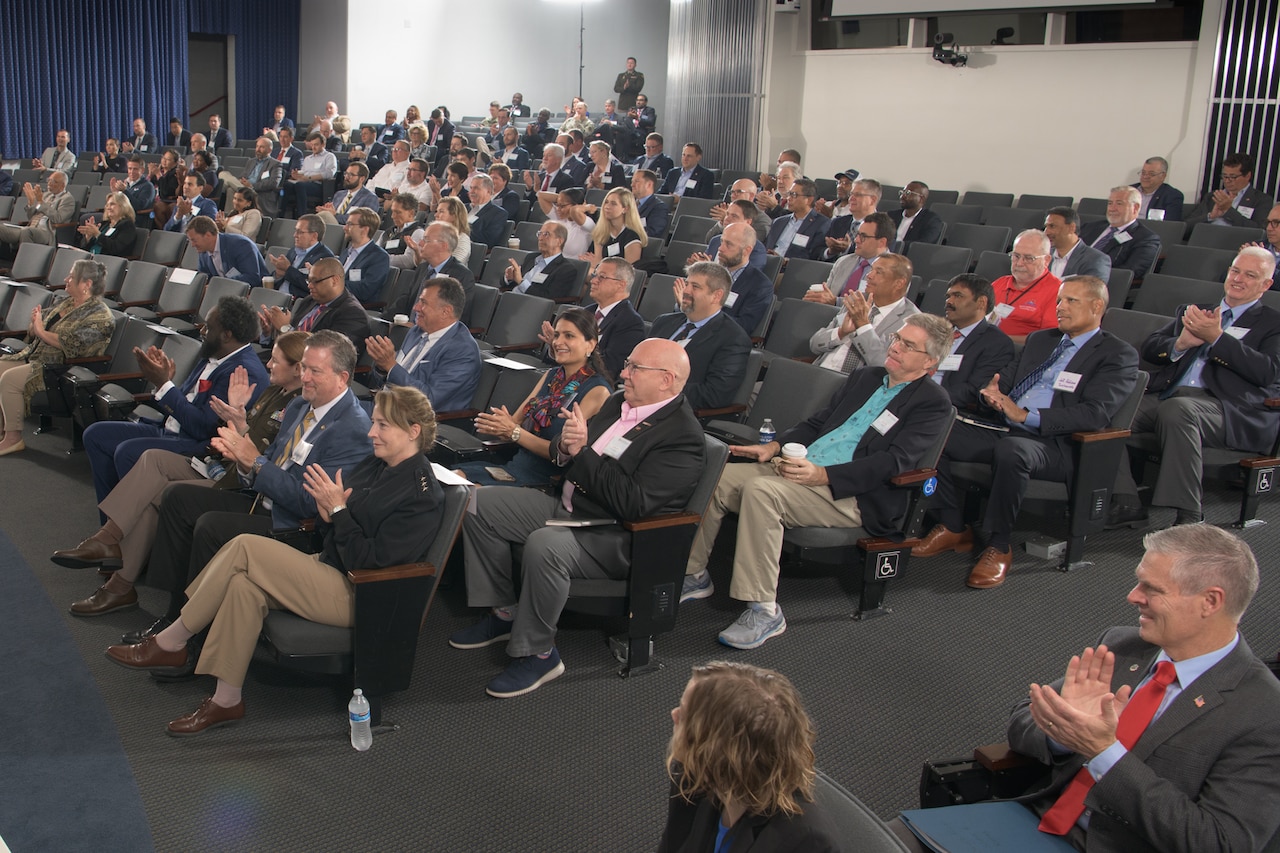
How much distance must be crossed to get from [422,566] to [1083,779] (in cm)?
167

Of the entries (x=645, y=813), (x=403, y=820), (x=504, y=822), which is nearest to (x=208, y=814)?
(x=403, y=820)

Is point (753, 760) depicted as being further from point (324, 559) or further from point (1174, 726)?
point (324, 559)

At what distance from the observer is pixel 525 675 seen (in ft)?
10.2

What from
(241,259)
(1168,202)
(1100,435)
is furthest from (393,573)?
(1168,202)

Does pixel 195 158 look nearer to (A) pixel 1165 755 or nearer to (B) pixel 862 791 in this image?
(B) pixel 862 791

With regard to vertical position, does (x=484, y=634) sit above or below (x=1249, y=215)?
below

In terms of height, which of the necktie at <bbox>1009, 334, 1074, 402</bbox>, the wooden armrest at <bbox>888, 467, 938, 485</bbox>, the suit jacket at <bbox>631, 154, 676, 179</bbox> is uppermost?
the suit jacket at <bbox>631, 154, 676, 179</bbox>

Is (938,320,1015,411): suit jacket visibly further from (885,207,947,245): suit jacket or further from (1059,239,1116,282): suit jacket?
(885,207,947,245): suit jacket

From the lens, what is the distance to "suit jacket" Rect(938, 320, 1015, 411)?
14.1ft

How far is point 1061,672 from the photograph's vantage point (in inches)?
128

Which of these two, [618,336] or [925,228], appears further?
[925,228]

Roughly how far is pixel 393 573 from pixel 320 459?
0.62 metres

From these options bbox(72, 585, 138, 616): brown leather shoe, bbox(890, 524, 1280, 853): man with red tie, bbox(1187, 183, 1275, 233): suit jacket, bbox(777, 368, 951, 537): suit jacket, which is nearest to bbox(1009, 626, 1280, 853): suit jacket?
bbox(890, 524, 1280, 853): man with red tie

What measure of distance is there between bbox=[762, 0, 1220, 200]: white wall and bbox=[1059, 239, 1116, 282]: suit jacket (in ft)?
11.7
